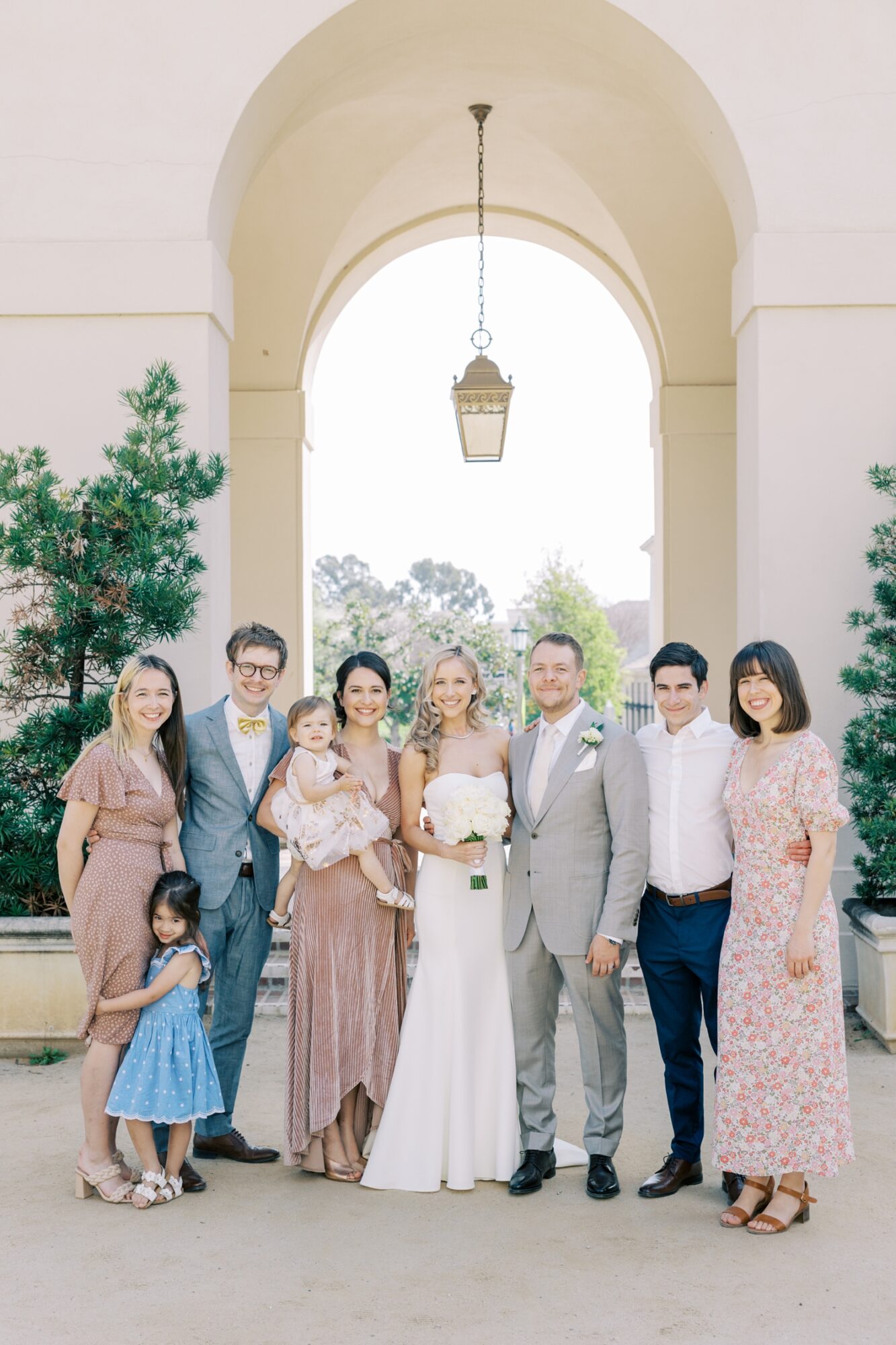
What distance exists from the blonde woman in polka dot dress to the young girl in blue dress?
0.20ft

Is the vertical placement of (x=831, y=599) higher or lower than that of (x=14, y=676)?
higher

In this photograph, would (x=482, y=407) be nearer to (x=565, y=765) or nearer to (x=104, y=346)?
(x=104, y=346)

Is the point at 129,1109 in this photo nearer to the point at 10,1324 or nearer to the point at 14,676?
the point at 10,1324

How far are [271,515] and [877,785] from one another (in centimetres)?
616

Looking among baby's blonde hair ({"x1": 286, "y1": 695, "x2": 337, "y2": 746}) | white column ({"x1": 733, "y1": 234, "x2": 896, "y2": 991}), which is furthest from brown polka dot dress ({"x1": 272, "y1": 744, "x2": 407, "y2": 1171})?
Result: white column ({"x1": 733, "y1": 234, "x2": 896, "y2": 991})

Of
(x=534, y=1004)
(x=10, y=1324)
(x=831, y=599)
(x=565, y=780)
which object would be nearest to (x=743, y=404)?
(x=831, y=599)

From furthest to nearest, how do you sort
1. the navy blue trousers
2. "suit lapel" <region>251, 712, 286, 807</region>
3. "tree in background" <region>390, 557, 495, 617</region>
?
"tree in background" <region>390, 557, 495, 617</region>
"suit lapel" <region>251, 712, 286, 807</region>
the navy blue trousers

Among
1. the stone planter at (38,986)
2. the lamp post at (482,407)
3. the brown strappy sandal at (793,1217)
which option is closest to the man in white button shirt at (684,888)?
the brown strappy sandal at (793,1217)

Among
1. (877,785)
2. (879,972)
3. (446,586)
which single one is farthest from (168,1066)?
(446,586)

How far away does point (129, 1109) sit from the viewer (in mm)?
3850

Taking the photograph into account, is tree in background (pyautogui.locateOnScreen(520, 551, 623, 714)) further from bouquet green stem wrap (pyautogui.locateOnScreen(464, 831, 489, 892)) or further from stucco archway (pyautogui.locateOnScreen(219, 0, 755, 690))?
bouquet green stem wrap (pyautogui.locateOnScreen(464, 831, 489, 892))

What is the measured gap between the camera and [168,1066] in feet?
12.9

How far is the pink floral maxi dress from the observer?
3678 mm

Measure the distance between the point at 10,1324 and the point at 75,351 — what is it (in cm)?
460
